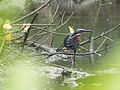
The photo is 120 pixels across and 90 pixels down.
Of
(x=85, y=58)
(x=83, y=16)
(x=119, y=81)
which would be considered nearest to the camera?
(x=119, y=81)

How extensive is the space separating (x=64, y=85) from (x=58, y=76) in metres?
0.28

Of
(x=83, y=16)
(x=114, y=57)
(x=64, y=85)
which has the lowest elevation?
(x=64, y=85)

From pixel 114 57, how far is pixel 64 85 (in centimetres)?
420

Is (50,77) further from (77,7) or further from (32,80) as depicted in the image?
(77,7)

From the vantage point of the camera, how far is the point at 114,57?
111cm

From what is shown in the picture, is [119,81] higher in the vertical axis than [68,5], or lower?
lower

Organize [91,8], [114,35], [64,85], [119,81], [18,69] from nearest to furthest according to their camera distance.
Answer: [119,81] < [18,69] < [64,85] < [114,35] < [91,8]

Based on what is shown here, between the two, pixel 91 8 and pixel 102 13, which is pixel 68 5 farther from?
pixel 102 13

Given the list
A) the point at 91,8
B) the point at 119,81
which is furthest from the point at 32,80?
the point at 91,8

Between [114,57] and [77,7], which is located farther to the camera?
[77,7]

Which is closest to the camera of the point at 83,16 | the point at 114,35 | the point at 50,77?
the point at 50,77

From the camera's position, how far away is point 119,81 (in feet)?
3.32

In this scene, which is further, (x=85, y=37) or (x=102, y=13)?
(x=102, y=13)

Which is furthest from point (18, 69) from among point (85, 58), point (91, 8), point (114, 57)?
point (91, 8)
